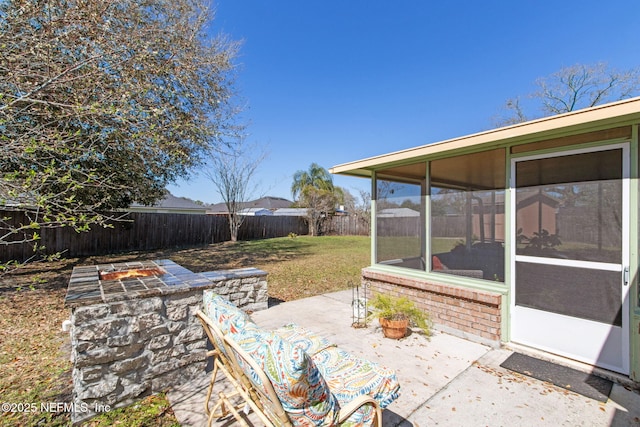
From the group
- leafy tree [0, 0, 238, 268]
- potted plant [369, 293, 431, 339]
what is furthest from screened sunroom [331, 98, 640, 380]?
leafy tree [0, 0, 238, 268]

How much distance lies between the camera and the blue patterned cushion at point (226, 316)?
1687 mm

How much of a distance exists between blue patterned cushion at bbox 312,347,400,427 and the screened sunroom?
7.76ft

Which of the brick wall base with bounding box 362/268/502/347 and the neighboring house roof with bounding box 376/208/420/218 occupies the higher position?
the neighboring house roof with bounding box 376/208/420/218

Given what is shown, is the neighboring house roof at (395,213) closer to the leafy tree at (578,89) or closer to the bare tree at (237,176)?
the bare tree at (237,176)

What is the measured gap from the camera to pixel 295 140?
50.8 feet

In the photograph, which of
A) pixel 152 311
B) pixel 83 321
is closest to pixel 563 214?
pixel 152 311

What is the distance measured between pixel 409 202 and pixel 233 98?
5572 millimetres

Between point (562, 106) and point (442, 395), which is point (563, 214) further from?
point (562, 106)

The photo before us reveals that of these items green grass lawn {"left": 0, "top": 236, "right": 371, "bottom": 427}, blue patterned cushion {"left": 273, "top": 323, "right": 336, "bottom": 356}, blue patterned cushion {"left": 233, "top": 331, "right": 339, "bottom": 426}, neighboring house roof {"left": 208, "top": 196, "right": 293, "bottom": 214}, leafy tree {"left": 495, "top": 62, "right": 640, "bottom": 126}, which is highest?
leafy tree {"left": 495, "top": 62, "right": 640, "bottom": 126}

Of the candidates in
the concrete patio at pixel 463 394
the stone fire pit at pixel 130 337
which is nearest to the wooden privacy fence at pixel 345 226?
the concrete patio at pixel 463 394

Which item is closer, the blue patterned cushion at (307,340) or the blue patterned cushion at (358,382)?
the blue patterned cushion at (358,382)

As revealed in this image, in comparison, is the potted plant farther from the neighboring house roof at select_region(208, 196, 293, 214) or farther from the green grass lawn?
the neighboring house roof at select_region(208, 196, 293, 214)

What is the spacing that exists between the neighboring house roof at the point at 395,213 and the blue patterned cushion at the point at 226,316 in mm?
3546

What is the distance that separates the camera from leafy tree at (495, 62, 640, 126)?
1307 centimetres
